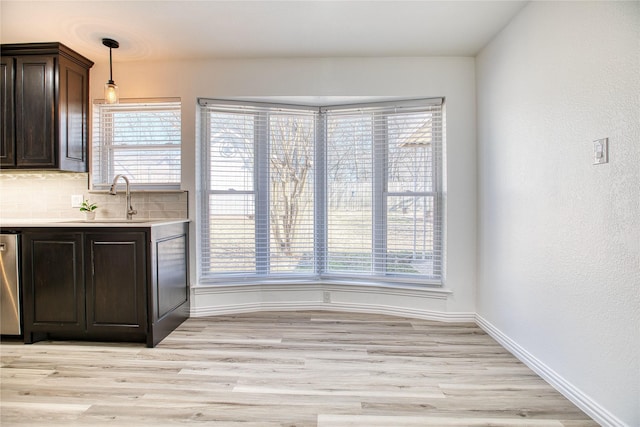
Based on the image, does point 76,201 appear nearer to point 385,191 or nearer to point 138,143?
point 138,143

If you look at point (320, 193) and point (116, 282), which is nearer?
point (116, 282)

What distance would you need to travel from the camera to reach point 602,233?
1.62m

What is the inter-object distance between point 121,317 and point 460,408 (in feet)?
7.89

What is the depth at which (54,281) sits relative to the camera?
8.25 feet

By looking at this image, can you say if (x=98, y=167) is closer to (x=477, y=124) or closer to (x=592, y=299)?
(x=477, y=124)

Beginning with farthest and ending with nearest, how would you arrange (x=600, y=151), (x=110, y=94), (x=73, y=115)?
(x=73, y=115) < (x=110, y=94) < (x=600, y=151)

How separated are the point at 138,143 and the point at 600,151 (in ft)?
11.8

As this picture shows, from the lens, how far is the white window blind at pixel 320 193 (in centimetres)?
316

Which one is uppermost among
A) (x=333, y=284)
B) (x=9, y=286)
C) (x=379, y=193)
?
(x=379, y=193)

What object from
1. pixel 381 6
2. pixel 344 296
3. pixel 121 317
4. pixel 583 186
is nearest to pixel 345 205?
pixel 344 296

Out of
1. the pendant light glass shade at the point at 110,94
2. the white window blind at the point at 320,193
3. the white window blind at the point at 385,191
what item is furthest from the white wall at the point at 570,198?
the pendant light glass shade at the point at 110,94

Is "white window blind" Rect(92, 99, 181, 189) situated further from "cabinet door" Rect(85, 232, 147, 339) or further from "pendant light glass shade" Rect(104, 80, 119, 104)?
"cabinet door" Rect(85, 232, 147, 339)

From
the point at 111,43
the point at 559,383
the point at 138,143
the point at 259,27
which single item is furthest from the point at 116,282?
the point at 559,383

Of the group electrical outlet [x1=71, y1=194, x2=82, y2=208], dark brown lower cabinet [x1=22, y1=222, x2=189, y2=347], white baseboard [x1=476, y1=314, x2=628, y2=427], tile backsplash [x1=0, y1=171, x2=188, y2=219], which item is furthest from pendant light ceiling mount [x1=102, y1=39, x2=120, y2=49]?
white baseboard [x1=476, y1=314, x2=628, y2=427]
